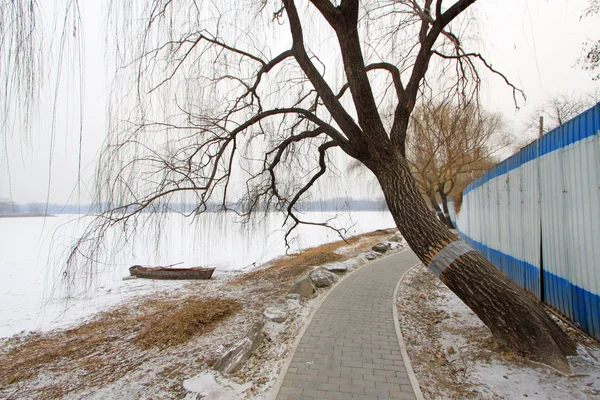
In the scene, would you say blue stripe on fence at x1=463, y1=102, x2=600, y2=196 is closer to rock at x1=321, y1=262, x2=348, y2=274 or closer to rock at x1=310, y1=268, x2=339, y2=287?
rock at x1=310, y1=268, x2=339, y2=287

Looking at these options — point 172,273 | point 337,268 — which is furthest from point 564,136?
point 172,273

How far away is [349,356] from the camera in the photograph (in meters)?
3.38

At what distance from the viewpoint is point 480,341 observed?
338cm

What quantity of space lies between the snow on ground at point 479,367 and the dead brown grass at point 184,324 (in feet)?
11.9

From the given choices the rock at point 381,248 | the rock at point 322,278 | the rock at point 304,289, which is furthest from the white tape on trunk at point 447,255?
the rock at point 381,248

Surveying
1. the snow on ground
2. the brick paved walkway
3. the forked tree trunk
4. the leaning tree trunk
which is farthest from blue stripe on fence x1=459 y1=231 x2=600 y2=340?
the forked tree trunk

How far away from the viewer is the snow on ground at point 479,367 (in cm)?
248

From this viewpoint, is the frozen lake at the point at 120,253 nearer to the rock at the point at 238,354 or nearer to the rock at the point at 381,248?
the rock at the point at 238,354

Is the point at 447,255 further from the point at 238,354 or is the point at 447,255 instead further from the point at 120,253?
the point at 120,253

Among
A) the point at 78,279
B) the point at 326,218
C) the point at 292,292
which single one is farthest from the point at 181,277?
the point at 78,279

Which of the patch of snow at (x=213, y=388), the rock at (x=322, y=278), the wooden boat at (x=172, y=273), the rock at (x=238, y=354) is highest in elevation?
the rock at (x=322, y=278)

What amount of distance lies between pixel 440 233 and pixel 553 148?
2000 mm

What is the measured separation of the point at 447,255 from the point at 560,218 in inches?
66.3

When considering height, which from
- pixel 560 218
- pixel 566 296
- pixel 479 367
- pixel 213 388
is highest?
pixel 560 218
